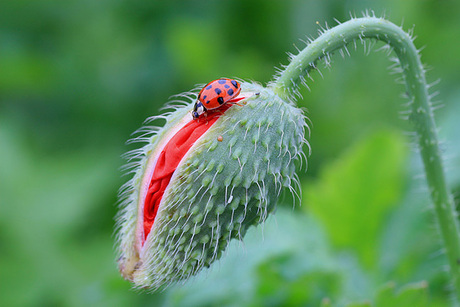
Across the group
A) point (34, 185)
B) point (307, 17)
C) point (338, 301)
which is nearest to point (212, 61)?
point (307, 17)

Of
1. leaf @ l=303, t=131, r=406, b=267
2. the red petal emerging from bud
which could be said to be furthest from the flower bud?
leaf @ l=303, t=131, r=406, b=267

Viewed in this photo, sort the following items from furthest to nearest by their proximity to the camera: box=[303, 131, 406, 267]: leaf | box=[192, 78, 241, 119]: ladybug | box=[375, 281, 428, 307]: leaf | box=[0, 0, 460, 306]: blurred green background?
1. box=[303, 131, 406, 267]: leaf
2. box=[0, 0, 460, 306]: blurred green background
3. box=[375, 281, 428, 307]: leaf
4. box=[192, 78, 241, 119]: ladybug

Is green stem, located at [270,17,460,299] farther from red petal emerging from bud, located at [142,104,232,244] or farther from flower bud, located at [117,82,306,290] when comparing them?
red petal emerging from bud, located at [142,104,232,244]

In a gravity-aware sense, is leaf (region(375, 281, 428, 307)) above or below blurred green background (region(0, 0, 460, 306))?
below

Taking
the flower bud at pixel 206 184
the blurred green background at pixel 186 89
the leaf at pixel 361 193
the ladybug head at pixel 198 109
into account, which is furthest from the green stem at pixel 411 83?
the leaf at pixel 361 193

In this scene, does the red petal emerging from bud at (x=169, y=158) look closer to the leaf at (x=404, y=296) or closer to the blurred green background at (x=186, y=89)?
the blurred green background at (x=186, y=89)

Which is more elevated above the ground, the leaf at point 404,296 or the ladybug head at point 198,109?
the ladybug head at point 198,109

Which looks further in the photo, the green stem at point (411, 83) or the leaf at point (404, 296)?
the leaf at point (404, 296)
